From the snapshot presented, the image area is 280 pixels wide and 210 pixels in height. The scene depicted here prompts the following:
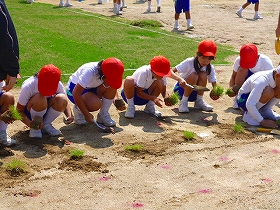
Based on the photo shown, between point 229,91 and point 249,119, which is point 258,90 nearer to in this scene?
point 249,119

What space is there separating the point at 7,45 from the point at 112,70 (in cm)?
147

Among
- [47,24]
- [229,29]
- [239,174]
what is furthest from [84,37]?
[239,174]

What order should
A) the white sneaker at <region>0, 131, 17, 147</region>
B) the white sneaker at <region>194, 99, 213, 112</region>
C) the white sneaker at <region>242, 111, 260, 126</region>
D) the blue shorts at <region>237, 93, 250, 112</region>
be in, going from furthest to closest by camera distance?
the white sneaker at <region>194, 99, 213, 112</region>, the blue shorts at <region>237, 93, 250, 112</region>, the white sneaker at <region>242, 111, 260, 126</region>, the white sneaker at <region>0, 131, 17, 147</region>

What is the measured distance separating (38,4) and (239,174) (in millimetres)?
13726

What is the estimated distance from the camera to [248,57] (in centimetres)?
702

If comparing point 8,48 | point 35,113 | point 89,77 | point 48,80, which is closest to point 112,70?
point 89,77

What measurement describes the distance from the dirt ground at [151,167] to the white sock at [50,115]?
18cm

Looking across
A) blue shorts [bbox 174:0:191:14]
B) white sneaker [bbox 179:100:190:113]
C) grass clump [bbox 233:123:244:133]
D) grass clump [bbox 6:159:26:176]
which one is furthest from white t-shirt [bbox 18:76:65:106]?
blue shorts [bbox 174:0:191:14]

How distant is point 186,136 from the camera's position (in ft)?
19.4

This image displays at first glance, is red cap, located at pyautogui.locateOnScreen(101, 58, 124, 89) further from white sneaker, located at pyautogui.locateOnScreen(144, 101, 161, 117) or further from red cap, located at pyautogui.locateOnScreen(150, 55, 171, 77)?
white sneaker, located at pyautogui.locateOnScreen(144, 101, 161, 117)

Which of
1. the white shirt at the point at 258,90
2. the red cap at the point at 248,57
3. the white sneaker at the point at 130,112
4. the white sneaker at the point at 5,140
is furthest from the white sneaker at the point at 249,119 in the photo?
the white sneaker at the point at 5,140

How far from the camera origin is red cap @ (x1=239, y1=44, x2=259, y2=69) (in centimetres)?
698

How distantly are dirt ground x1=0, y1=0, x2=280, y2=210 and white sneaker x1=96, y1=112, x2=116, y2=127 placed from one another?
10cm

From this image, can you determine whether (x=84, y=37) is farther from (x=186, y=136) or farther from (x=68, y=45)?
(x=186, y=136)
